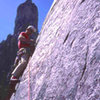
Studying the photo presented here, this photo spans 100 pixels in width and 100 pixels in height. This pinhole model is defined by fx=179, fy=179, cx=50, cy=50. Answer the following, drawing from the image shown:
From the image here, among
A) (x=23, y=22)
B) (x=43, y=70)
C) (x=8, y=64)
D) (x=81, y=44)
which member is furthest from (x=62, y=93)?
(x=23, y=22)

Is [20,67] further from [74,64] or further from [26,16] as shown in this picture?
[26,16]

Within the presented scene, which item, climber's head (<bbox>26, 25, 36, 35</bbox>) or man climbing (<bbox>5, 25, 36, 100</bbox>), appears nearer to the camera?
man climbing (<bbox>5, 25, 36, 100</bbox>)

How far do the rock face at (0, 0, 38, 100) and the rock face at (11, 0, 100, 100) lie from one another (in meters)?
33.9

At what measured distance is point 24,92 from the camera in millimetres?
7113

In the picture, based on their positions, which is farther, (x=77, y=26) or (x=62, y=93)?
(x=77, y=26)

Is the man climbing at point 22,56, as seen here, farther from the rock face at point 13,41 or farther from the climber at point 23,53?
the rock face at point 13,41

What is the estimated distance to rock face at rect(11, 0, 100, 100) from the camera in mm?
4254

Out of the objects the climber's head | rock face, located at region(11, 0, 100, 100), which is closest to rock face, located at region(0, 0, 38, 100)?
the climber's head

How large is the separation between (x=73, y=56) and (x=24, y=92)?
117 inches

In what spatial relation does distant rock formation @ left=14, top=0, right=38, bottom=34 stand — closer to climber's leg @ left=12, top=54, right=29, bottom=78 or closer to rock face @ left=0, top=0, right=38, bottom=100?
rock face @ left=0, top=0, right=38, bottom=100

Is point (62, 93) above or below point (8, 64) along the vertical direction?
below

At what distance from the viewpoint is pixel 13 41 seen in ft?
187

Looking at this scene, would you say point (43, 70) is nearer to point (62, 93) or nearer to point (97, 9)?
point (62, 93)

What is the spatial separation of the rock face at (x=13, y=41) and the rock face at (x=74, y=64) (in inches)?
1335
